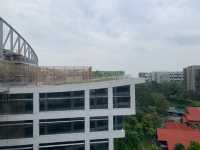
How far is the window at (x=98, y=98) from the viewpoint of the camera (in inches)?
577

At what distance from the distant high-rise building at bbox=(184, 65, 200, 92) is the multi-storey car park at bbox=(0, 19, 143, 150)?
5753 cm

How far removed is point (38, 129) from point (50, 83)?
2097mm

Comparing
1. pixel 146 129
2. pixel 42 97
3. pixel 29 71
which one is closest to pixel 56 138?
pixel 42 97

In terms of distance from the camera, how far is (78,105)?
47.6 feet

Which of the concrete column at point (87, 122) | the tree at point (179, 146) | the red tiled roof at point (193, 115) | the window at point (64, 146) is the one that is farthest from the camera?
the red tiled roof at point (193, 115)

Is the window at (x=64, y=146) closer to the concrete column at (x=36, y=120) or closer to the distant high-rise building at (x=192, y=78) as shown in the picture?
the concrete column at (x=36, y=120)

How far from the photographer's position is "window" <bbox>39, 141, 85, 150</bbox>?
46.4ft

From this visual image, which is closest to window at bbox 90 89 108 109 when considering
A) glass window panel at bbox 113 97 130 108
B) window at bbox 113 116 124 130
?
glass window panel at bbox 113 97 130 108

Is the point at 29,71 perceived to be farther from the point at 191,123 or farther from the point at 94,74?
the point at 191,123

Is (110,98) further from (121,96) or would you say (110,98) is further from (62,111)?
(62,111)

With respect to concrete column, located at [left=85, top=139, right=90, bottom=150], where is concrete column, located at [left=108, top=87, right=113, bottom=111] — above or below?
above

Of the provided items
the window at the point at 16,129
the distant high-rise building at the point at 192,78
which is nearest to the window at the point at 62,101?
the window at the point at 16,129

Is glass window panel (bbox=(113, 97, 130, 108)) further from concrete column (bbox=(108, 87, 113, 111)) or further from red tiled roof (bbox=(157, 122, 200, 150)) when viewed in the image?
red tiled roof (bbox=(157, 122, 200, 150))

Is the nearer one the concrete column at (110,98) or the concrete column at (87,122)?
the concrete column at (87,122)
